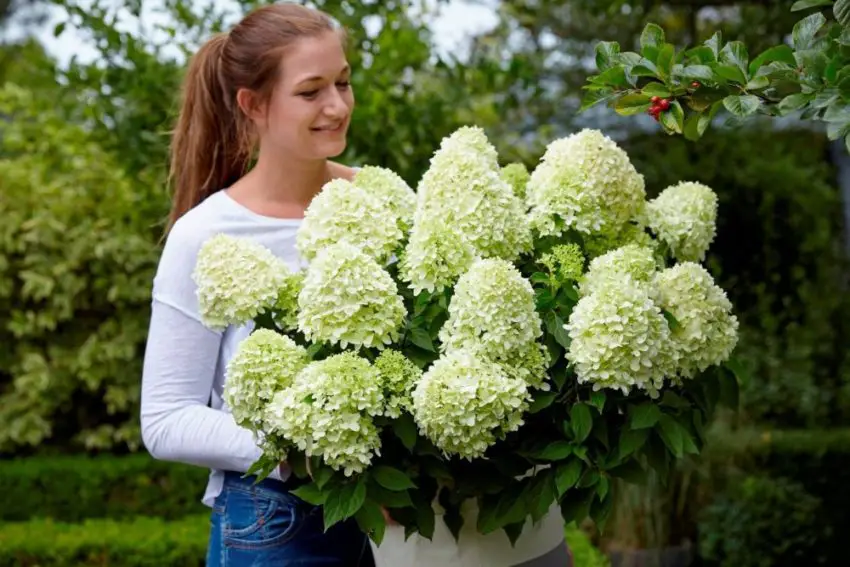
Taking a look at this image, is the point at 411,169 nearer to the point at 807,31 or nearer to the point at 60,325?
the point at 807,31

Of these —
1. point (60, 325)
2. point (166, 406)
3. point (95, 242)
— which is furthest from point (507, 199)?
point (60, 325)

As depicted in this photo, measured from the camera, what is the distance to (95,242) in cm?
746

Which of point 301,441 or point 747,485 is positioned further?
point 747,485

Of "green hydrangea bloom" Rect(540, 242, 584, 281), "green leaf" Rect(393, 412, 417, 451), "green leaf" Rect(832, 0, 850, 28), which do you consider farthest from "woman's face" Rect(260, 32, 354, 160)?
"green leaf" Rect(832, 0, 850, 28)

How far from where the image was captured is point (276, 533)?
7.80ft

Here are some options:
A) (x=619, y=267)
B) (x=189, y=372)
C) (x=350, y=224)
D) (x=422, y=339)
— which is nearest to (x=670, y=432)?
(x=619, y=267)

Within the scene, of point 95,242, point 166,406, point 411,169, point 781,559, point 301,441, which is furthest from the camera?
point 95,242

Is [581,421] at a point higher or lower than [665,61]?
lower

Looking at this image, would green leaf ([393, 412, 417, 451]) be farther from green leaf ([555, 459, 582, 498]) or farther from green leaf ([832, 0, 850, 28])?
green leaf ([832, 0, 850, 28])

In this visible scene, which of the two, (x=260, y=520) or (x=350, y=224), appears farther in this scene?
(x=260, y=520)

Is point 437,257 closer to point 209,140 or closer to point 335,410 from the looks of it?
point 335,410

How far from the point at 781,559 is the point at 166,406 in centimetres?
530

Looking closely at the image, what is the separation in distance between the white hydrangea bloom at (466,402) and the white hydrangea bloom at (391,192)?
38 cm

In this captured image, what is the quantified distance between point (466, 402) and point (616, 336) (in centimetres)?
26
